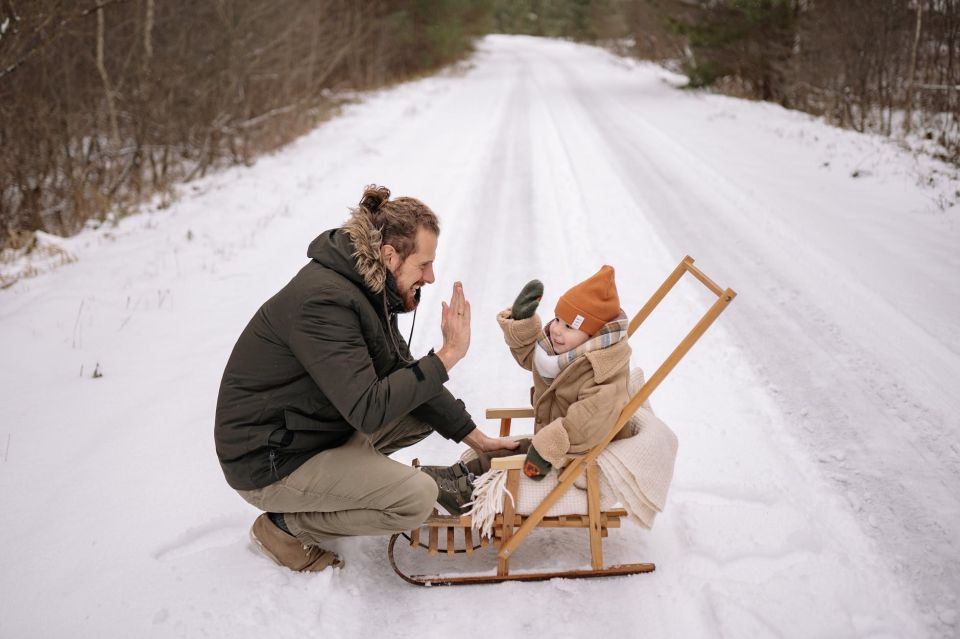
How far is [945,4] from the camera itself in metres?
10.1

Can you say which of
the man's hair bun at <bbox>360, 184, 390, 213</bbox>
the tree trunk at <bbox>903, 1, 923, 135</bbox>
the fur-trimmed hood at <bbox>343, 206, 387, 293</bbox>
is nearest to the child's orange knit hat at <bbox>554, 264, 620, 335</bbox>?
the fur-trimmed hood at <bbox>343, 206, 387, 293</bbox>

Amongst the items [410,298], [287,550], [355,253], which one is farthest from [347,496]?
[355,253]

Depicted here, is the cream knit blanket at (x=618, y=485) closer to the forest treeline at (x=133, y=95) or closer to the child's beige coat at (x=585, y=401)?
the child's beige coat at (x=585, y=401)

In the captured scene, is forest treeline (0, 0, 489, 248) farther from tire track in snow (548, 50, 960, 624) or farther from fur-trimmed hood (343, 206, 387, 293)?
tire track in snow (548, 50, 960, 624)

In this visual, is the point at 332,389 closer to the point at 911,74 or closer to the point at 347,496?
the point at 347,496

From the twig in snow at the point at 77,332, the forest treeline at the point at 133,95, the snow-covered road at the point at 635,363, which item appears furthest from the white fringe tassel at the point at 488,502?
the forest treeline at the point at 133,95

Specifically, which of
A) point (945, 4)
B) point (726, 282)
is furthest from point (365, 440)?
point (945, 4)

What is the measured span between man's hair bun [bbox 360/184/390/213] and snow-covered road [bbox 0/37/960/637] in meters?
1.66

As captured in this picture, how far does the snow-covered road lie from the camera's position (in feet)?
8.92

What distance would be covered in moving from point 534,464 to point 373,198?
4.79 feet

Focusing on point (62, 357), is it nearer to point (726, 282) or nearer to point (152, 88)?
point (726, 282)

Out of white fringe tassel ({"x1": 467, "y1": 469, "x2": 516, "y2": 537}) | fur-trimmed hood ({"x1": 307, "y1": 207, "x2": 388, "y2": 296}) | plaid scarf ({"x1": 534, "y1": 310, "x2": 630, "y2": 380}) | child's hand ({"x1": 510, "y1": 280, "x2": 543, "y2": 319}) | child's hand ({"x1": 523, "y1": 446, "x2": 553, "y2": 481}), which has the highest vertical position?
fur-trimmed hood ({"x1": 307, "y1": 207, "x2": 388, "y2": 296})

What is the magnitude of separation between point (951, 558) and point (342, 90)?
20.6m

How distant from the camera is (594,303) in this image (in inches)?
110
